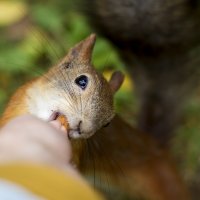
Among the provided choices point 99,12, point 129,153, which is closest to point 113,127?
point 129,153

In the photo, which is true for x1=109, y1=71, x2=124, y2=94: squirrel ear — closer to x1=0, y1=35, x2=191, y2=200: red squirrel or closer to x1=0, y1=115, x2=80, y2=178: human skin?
x1=0, y1=35, x2=191, y2=200: red squirrel

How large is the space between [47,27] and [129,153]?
37.7 inches

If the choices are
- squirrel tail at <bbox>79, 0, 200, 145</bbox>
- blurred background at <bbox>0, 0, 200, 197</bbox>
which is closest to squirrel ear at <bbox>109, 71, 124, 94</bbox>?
squirrel tail at <bbox>79, 0, 200, 145</bbox>

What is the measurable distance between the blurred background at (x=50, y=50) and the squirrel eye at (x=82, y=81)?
0.82 m

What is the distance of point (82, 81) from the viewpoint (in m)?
1.25

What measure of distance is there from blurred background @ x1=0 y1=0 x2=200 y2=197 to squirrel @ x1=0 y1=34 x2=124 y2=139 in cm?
74

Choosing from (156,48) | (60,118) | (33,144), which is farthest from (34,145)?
(156,48)

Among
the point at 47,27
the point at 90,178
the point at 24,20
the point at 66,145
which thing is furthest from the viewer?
the point at 24,20

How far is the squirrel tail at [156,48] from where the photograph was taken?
1.68 metres

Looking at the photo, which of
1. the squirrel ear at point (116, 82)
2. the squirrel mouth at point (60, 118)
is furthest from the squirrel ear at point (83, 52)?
the squirrel mouth at point (60, 118)

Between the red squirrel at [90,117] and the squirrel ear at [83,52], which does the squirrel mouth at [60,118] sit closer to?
the red squirrel at [90,117]

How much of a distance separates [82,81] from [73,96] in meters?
0.07

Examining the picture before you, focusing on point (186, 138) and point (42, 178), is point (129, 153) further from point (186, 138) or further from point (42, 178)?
point (42, 178)

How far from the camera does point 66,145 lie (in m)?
0.89
